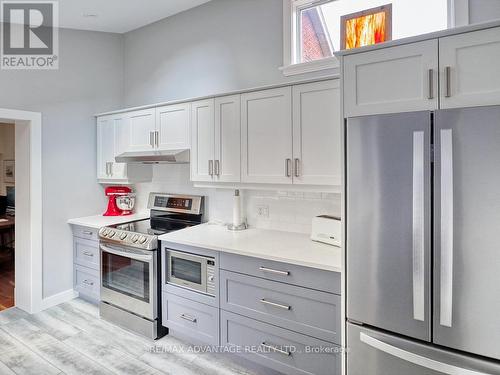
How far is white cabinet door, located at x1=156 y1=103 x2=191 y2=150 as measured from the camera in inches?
118

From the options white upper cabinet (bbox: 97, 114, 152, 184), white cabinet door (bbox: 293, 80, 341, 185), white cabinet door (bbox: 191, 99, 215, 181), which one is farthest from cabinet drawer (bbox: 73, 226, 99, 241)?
white cabinet door (bbox: 293, 80, 341, 185)

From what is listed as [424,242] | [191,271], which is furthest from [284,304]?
[424,242]

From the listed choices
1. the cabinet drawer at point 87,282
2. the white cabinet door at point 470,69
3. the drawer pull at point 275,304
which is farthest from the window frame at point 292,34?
the cabinet drawer at point 87,282

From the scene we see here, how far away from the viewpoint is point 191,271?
2.54 metres

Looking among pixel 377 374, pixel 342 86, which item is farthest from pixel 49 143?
pixel 377 374

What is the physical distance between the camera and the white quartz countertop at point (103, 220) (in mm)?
3290

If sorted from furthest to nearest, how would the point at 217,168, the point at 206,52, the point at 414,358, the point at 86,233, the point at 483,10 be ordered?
the point at 86,233, the point at 206,52, the point at 217,168, the point at 483,10, the point at 414,358

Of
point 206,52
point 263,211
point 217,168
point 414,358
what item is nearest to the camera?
point 414,358

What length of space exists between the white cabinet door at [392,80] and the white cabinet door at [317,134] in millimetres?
460

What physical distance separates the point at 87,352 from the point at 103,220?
1363 mm

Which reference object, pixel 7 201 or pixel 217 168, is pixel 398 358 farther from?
pixel 7 201

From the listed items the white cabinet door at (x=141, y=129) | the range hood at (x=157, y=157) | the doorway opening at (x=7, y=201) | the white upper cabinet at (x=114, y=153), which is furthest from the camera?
the doorway opening at (x=7, y=201)

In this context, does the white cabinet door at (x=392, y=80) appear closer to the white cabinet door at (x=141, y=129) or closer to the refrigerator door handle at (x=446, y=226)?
the refrigerator door handle at (x=446, y=226)

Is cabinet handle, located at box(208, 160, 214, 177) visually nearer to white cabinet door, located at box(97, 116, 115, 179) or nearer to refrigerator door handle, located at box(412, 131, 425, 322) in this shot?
white cabinet door, located at box(97, 116, 115, 179)
